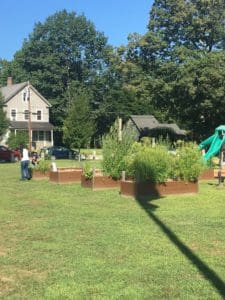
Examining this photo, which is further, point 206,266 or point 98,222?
point 98,222

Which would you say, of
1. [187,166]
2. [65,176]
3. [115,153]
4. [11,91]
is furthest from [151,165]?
[11,91]

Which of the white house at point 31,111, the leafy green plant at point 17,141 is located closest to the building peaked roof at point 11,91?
the white house at point 31,111

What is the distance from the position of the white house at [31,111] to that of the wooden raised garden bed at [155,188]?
59.4m

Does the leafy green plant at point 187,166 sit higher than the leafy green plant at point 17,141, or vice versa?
the leafy green plant at point 17,141

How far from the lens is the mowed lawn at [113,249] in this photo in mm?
6613

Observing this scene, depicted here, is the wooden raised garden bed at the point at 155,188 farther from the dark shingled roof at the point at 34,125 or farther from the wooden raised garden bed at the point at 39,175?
the dark shingled roof at the point at 34,125

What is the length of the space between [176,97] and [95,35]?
4697 centimetres

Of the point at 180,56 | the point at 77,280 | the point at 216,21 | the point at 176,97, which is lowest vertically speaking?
the point at 77,280

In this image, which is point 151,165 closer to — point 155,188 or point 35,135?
point 155,188

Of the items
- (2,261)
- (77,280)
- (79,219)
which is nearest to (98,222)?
(79,219)

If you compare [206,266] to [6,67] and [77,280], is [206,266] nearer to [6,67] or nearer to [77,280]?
[77,280]

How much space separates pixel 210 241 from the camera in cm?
930

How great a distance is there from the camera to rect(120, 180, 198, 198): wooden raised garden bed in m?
16.0

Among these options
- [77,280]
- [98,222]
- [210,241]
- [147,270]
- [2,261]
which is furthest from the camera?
[98,222]
